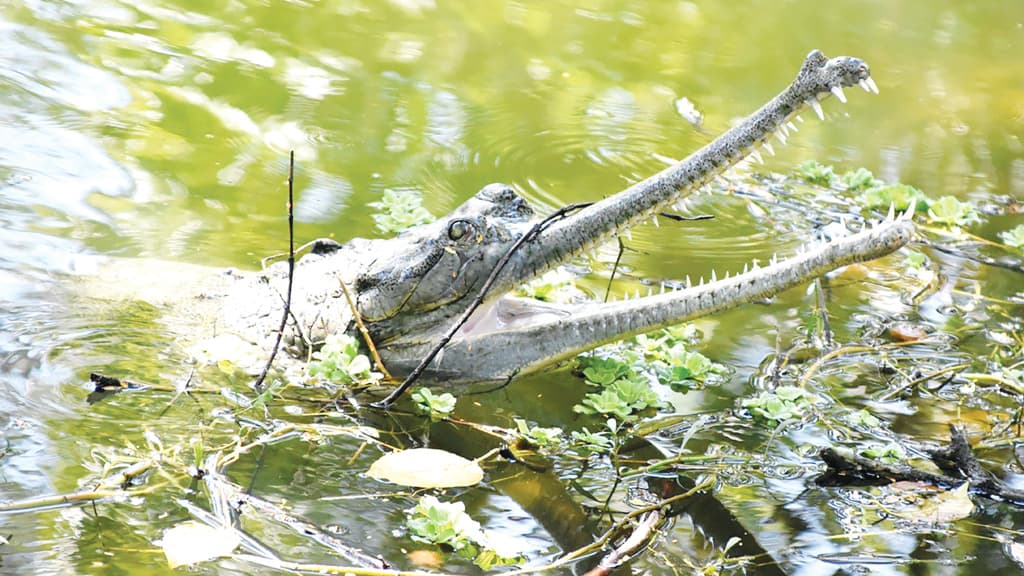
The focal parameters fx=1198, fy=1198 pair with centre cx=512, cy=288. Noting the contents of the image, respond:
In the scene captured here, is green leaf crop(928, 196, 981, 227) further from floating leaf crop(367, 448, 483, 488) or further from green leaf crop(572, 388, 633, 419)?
floating leaf crop(367, 448, 483, 488)

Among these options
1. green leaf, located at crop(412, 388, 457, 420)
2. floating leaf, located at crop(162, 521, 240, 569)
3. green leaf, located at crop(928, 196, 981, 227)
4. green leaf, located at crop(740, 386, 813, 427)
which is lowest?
green leaf, located at crop(412, 388, 457, 420)

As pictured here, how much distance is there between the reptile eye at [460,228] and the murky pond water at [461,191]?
2.23 ft

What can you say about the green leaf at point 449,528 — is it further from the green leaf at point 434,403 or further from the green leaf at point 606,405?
the green leaf at point 606,405

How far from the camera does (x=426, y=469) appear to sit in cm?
390

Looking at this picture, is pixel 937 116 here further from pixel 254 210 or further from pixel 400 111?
pixel 254 210

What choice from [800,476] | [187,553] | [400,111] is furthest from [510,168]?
[187,553]

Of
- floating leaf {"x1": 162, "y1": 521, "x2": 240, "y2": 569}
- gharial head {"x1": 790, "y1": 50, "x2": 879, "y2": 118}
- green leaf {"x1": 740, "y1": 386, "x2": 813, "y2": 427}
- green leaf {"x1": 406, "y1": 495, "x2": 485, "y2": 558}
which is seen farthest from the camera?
green leaf {"x1": 740, "y1": 386, "x2": 813, "y2": 427}

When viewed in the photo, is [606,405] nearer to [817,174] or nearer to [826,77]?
[826,77]

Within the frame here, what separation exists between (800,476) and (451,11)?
6.26m

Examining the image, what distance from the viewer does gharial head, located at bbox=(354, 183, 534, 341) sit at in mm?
4648

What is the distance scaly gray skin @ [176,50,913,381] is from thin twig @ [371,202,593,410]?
0.04 m

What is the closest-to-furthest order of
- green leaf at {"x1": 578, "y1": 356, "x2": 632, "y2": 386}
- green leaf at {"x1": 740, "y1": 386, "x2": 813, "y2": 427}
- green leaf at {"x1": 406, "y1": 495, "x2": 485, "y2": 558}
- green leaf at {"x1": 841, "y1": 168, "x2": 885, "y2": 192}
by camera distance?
1. green leaf at {"x1": 406, "y1": 495, "x2": 485, "y2": 558}
2. green leaf at {"x1": 740, "y1": 386, "x2": 813, "y2": 427}
3. green leaf at {"x1": 578, "y1": 356, "x2": 632, "y2": 386}
4. green leaf at {"x1": 841, "y1": 168, "x2": 885, "y2": 192}

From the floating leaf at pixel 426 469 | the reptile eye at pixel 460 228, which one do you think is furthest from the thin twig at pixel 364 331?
the floating leaf at pixel 426 469

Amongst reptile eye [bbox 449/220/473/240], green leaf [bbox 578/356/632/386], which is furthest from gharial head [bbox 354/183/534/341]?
green leaf [bbox 578/356/632/386]
